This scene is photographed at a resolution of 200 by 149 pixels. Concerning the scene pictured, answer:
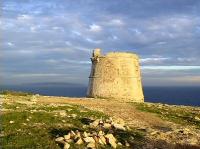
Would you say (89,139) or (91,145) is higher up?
(89,139)

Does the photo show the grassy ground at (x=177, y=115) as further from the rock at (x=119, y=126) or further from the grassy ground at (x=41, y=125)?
the rock at (x=119, y=126)

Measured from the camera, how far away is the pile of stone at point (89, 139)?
18906 millimetres

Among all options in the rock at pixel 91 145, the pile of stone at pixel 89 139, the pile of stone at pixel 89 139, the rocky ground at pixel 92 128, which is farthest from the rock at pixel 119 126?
the rock at pixel 91 145

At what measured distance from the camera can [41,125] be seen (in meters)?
22.5

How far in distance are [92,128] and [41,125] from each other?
2607mm

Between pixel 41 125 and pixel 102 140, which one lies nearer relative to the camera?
pixel 102 140

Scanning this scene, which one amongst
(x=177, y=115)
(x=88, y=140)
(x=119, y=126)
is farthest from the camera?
(x=177, y=115)

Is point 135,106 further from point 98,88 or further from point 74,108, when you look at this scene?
point 98,88

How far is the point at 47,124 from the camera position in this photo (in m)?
22.8

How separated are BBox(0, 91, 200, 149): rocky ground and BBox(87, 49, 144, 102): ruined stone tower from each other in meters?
11.0

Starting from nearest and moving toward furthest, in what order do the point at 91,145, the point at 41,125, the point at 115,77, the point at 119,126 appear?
1. the point at 91,145
2. the point at 41,125
3. the point at 119,126
4. the point at 115,77

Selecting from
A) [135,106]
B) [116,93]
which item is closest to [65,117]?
[135,106]

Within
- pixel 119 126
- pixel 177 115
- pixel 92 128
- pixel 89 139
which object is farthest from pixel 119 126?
pixel 177 115

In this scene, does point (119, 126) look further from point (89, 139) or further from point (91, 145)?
point (91, 145)
